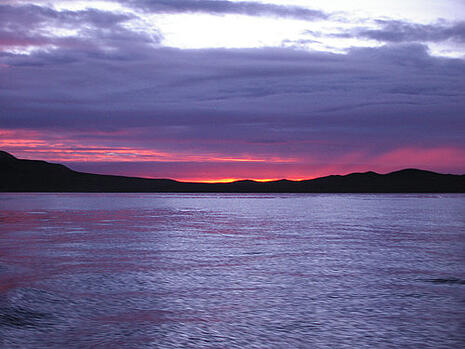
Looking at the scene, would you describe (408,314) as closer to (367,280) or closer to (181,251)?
(367,280)

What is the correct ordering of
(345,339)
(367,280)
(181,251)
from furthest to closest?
(181,251) → (367,280) → (345,339)

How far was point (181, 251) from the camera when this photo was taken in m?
18.3

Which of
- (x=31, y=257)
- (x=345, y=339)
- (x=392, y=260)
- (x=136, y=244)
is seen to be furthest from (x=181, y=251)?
(x=345, y=339)

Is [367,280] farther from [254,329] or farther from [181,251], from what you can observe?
[181,251]

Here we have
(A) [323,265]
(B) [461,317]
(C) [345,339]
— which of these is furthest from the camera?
(A) [323,265]

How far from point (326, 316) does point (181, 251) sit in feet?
32.1

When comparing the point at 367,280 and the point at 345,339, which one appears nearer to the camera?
the point at 345,339

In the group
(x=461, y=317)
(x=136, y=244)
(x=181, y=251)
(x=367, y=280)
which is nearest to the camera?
(x=461, y=317)

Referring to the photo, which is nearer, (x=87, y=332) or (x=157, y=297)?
(x=87, y=332)

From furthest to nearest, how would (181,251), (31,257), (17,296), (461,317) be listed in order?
1. (181,251)
2. (31,257)
3. (17,296)
4. (461,317)

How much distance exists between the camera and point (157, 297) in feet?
35.2

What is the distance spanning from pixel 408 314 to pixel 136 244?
13.3 meters

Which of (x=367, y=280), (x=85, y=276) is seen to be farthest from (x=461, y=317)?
(x=85, y=276)

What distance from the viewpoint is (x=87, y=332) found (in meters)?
8.16
